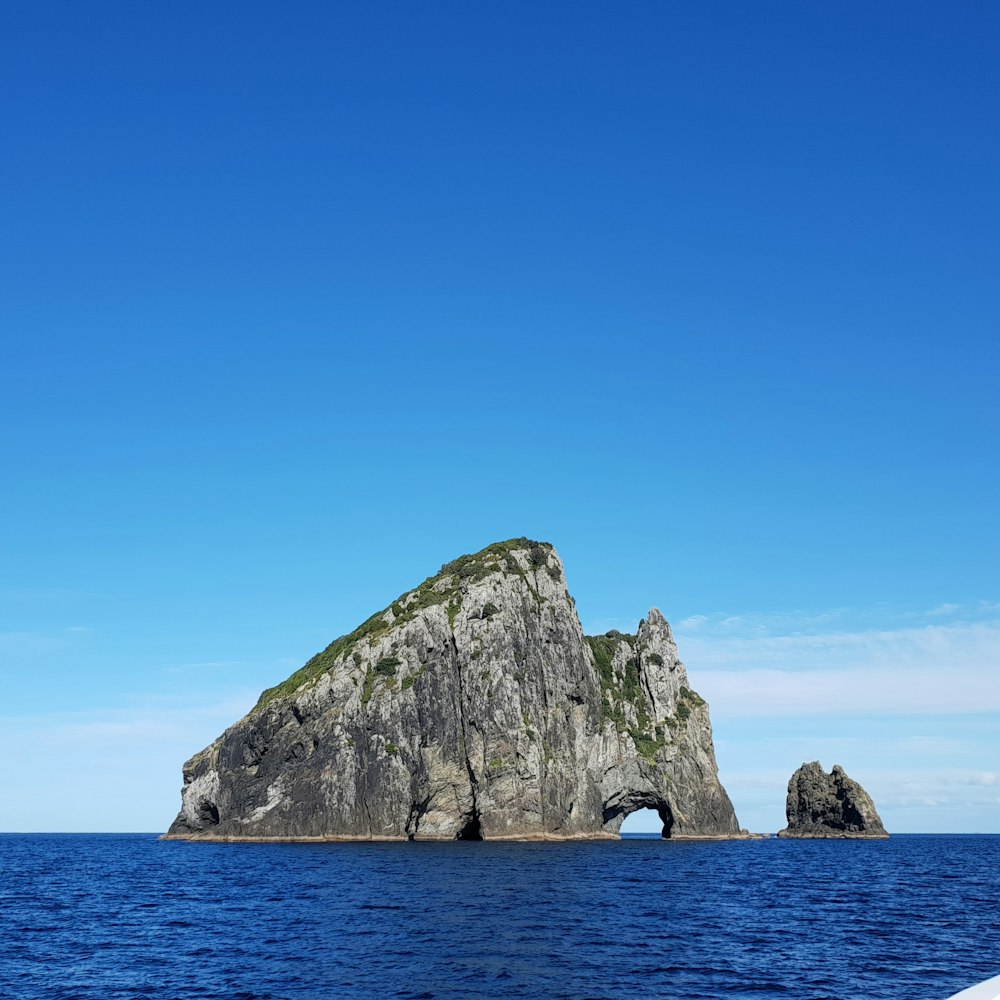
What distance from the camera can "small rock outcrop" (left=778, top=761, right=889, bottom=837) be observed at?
168 metres

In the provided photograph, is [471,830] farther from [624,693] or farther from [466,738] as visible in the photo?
[624,693]

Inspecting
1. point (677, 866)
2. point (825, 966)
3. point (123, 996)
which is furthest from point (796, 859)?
point (123, 996)

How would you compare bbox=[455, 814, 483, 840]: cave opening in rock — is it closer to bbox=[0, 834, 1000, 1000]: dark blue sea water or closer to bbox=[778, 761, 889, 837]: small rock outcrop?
bbox=[0, 834, 1000, 1000]: dark blue sea water

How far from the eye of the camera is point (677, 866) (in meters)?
84.4

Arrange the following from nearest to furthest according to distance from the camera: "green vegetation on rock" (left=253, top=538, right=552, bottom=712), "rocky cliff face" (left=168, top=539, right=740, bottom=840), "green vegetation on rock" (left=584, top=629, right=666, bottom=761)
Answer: "rocky cliff face" (left=168, top=539, right=740, bottom=840)
"green vegetation on rock" (left=253, top=538, right=552, bottom=712)
"green vegetation on rock" (left=584, top=629, right=666, bottom=761)

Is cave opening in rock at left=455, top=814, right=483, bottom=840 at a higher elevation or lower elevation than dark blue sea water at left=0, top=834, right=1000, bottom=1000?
lower

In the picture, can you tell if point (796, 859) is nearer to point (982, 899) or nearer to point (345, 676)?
point (982, 899)

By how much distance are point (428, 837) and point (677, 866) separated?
4491 centimetres

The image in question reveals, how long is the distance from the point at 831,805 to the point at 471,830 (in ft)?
272

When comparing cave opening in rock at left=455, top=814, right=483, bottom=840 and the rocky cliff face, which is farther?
cave opening in rock at left=455, top=814, right=483, bottom=840

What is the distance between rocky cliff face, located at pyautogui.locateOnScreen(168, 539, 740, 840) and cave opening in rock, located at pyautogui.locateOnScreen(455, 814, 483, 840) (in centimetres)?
31

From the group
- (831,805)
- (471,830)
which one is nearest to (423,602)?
(471,830)

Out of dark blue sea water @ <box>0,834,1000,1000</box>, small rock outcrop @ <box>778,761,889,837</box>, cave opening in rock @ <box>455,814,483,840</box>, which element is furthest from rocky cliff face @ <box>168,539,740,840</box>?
dark blue sea water @ <box>0,834,1000,1000</box>

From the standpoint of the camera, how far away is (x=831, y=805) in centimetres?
17050
